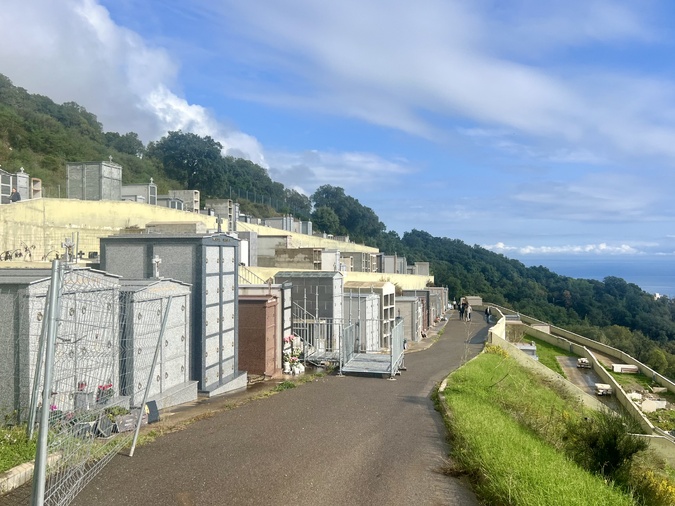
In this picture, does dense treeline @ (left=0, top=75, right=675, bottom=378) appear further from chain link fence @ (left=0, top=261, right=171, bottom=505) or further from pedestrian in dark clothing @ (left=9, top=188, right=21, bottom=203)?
chain link fence @ (left=0, top=261, right=171, bottom=505)

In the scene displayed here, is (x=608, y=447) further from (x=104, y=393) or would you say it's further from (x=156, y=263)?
(x=156, y=263)

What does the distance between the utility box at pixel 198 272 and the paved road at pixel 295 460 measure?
4.83 ft

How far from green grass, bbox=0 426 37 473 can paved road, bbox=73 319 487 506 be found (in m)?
0.89

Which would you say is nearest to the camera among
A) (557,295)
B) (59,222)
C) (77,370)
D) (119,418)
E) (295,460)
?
(295,460)

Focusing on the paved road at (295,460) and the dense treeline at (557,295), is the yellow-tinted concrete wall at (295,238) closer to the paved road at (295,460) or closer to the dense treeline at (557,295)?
the paved road at (295,460)

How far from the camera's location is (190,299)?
11.8 metres

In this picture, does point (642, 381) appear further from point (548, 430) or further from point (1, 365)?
point (1, 365)

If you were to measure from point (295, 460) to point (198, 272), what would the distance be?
5321mm

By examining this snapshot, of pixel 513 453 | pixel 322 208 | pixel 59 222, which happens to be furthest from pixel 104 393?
pixel 322 208

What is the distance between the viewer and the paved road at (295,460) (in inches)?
257

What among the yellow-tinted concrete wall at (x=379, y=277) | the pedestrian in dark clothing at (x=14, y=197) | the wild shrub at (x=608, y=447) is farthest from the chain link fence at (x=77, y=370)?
the pedestrian in dark clothing at (x=14, y=197)

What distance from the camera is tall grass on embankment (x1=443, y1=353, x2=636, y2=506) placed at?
20.0 ft

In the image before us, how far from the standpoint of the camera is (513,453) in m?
7.55

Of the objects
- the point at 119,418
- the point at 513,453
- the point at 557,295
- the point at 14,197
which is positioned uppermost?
the point at 14,197
